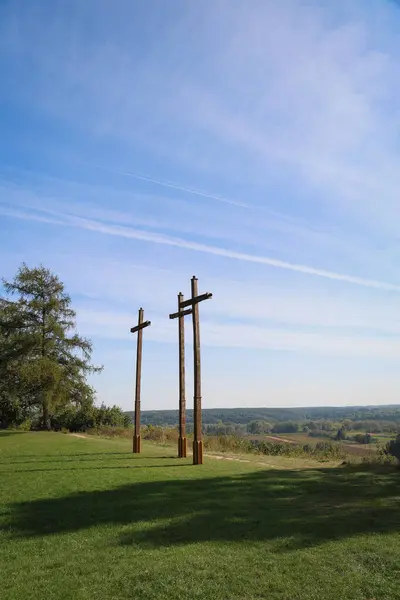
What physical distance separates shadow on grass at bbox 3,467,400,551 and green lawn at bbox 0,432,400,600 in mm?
20

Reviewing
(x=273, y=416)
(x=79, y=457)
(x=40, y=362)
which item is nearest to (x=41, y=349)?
(x=40, y=362)

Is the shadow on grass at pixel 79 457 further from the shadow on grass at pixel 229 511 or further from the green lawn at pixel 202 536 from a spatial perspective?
the shadow on grass at pixel 229 511

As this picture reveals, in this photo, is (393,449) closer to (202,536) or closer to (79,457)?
(79,457)

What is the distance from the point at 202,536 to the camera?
7.36 meters

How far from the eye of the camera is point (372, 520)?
7965 mm

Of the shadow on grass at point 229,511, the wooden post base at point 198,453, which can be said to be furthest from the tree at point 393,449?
the wooden post base at point 198,453

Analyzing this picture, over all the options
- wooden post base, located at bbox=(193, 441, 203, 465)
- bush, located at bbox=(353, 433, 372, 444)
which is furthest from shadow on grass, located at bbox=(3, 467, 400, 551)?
bush, located at bbox=(353, 433, 372, 444)

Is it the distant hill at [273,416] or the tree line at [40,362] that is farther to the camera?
the distant hill at [273,416]

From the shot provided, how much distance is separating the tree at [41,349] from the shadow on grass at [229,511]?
80.7ft

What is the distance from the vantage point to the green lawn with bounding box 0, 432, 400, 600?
5.47 metres

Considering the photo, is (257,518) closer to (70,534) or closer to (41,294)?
(70,534)

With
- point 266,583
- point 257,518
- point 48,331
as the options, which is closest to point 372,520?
point 257,518

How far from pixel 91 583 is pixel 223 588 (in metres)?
1.53

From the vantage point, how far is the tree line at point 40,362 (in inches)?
1377
